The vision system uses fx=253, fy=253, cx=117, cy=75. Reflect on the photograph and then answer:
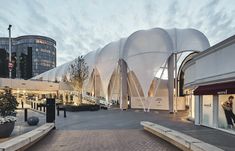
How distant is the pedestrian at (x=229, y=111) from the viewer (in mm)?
14172

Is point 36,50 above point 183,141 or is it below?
above

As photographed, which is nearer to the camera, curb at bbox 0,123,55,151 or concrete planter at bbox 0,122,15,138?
curb at bbox 0,123,55,151

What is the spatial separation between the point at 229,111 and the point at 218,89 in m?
1.59

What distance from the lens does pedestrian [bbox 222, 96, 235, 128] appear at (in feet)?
46.5

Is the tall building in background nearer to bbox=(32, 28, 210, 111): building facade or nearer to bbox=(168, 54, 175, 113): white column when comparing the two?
bbox=(32, 28, 210, 111): building facade

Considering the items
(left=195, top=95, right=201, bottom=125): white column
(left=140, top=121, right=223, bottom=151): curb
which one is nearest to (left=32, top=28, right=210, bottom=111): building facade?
(left=195, top=95, right=201, bottom=125): white column

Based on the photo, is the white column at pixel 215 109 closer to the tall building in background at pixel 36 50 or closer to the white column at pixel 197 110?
the white column at pixel 197 110

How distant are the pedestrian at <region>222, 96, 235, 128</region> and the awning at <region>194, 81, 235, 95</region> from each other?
A: 0.99 meters

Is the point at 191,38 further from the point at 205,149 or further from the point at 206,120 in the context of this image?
the point at 205,149

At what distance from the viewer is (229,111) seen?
14.5 m

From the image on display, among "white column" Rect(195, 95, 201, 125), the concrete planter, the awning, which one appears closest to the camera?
the concrete planter

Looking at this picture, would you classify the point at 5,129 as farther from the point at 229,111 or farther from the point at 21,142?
the point at 229,111

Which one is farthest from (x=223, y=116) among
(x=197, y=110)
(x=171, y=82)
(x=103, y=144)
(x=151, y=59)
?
(x=151, y=59)

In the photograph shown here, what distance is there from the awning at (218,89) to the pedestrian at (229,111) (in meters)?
0.99
